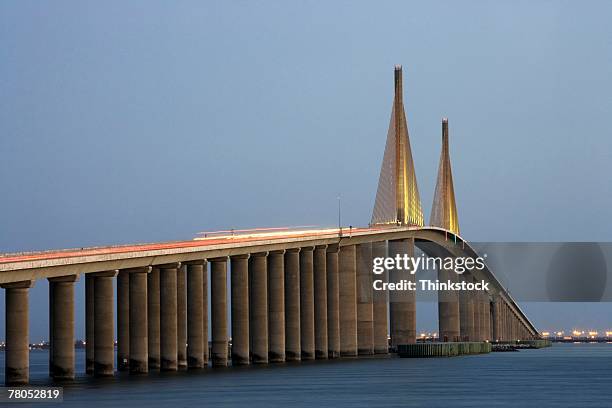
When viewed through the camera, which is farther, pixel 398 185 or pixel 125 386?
pixel 398 185

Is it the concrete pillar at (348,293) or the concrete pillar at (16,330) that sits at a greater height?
the concrete pillar at (348,293)

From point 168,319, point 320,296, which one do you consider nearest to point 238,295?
point 168,319

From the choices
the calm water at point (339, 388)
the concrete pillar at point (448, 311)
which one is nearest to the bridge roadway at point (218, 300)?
the calm water at point (339, 388)

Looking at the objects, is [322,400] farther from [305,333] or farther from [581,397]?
[305,333]

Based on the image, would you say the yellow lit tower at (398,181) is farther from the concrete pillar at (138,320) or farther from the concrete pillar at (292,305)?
the concrete pillar at (138,320)

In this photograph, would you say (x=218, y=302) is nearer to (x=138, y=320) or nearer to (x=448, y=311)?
(x=138, y=320)

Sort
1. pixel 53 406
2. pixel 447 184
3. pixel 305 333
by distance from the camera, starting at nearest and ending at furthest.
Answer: pixel 53 406
pixel 305 333
pixel 447 184

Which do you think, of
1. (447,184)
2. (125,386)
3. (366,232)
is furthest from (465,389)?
(447,184)
